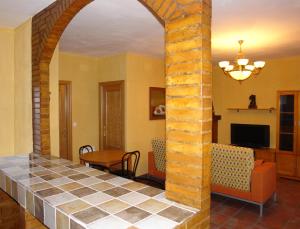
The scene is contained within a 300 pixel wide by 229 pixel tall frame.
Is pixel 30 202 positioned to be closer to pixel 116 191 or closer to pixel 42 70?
pixel 116 191

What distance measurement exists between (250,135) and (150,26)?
12.6 feet

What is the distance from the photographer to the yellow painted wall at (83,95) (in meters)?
5.10

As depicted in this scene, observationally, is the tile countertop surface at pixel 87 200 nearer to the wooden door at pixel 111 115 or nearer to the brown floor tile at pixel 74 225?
the brown floor tile at pixel 74 225

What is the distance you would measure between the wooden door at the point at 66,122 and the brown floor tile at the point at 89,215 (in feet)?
12.9

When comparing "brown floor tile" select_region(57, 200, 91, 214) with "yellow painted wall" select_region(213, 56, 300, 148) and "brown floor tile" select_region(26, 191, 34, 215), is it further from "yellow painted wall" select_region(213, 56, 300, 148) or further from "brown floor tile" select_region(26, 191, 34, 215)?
"yellow painted wall" select_region(213, 56, 300, 148)

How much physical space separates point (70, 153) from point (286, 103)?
15.5ft

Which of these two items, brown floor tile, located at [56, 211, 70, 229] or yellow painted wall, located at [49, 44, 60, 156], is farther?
yellow painted wall, located at [49, 44, 60, 156]

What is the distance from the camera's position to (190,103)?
142 cm

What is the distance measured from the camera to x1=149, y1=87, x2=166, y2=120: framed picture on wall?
5.53 meters

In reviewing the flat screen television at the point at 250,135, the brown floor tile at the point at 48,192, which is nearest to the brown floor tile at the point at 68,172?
the brown floor tile at the point at 48,192

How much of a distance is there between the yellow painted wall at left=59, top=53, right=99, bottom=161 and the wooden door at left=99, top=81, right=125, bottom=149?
154 millimetres

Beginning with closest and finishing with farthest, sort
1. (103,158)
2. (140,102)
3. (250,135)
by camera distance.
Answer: (103,158) → (140,102) → (250,135)

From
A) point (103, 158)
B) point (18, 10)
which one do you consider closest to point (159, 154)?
point (103, 158)

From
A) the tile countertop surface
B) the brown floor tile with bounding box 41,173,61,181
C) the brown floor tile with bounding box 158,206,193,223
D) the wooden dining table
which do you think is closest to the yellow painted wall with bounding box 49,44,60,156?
the wooden dining table
